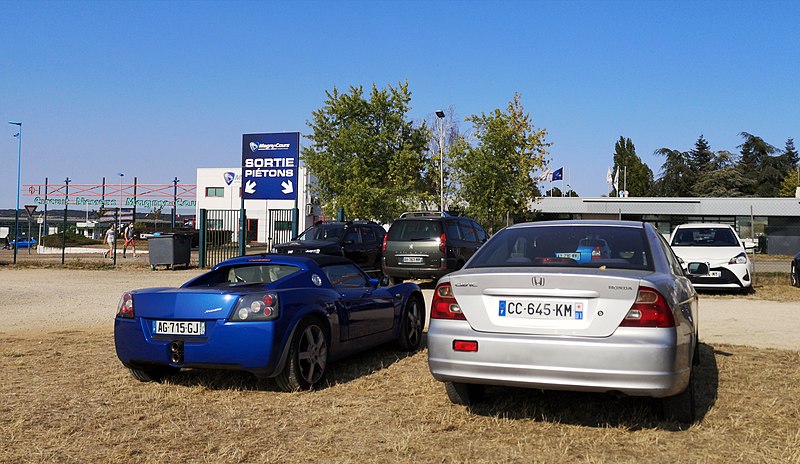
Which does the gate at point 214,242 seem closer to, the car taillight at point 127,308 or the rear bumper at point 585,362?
the car taillight at point 127,308

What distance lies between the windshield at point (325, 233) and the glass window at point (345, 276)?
10936 mm

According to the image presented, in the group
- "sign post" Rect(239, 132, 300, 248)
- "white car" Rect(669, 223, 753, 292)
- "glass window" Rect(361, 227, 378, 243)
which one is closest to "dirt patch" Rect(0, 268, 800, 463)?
"white car" Rect(669, 223, 753, 292)

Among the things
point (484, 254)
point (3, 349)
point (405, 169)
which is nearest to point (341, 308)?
point (484, 254)

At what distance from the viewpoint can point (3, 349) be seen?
27.3 ft

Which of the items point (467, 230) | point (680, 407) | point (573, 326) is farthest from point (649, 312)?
point (467, 230)

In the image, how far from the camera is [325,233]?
1902cm

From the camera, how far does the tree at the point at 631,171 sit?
79.2 meters

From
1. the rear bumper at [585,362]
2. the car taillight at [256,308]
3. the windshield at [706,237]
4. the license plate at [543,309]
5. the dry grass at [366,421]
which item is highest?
the windshield at [706,237]

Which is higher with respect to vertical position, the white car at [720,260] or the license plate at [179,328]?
the white car at [720,260]

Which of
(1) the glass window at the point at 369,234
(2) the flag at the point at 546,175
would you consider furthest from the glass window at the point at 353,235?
(2) the flag at the point at 546,175

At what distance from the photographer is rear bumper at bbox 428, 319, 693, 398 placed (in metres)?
4.42

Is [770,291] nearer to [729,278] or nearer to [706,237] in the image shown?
[706,237]

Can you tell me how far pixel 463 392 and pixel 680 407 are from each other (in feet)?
5.11

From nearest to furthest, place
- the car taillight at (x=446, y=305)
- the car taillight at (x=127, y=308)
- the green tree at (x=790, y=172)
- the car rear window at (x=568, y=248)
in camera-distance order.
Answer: the car taillight at (x=446, y=305) < the car rear window at (x=568, y=248) < the car taillight at (x=127, y=308) < the green tree at (x=790, y=172)
